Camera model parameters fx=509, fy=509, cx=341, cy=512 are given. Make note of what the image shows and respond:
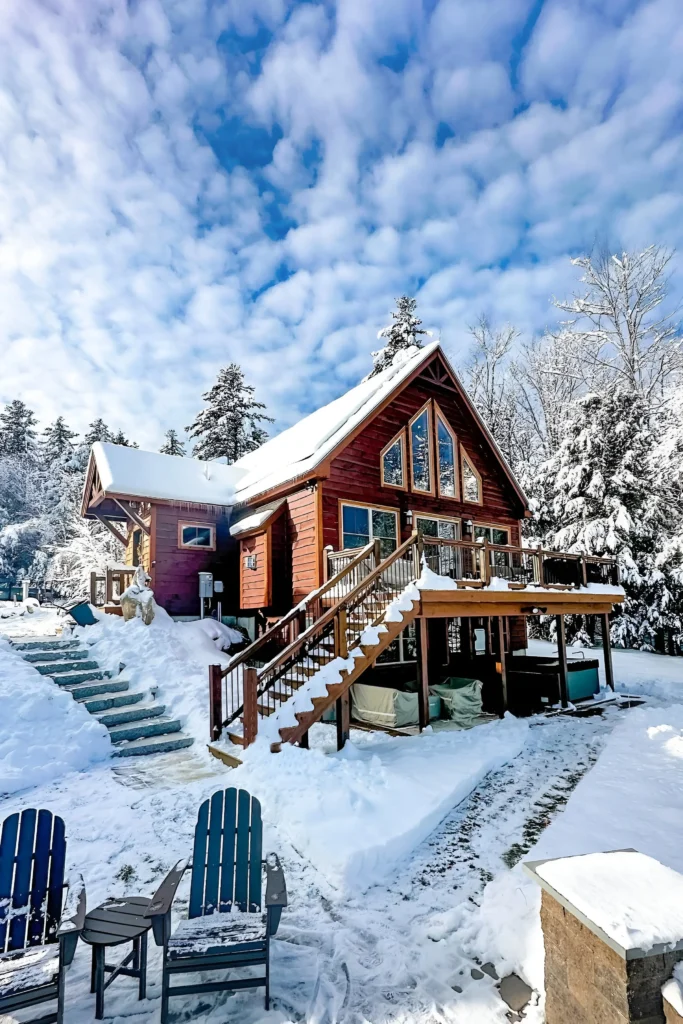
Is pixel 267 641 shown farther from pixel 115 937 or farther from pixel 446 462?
pixel 446 462

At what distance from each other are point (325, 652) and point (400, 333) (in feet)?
72.8

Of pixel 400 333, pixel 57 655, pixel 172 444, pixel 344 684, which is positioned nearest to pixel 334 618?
pixel 344 684

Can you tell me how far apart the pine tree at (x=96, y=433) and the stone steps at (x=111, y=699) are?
101 feet

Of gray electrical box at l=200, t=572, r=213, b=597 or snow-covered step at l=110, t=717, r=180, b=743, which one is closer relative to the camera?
snow-covered step at l=110, t=717, r=180, b=743

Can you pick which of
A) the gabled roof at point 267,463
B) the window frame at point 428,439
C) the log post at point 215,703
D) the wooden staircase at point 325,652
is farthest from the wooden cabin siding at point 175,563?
the log post at point 215,703

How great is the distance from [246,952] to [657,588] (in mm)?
20169

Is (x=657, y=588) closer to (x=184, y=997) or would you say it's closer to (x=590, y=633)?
(x=590, y=633)

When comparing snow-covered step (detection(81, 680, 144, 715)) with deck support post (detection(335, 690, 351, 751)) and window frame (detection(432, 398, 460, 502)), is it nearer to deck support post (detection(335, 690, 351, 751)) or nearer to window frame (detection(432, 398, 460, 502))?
deck support post (detection(335, 690, 351, 751))

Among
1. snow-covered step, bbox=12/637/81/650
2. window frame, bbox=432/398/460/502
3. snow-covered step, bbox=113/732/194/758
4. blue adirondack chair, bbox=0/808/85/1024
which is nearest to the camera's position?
blue adirondack chair, bbox=0/808/85/1024

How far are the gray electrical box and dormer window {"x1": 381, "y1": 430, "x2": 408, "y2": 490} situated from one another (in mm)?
5739

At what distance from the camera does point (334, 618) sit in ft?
27.3

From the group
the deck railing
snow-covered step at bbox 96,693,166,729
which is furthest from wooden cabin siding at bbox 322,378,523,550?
snow-covered step at bbox 96,693,166,729

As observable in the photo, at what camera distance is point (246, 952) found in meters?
3.04

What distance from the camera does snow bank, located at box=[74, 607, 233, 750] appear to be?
9.45 m
